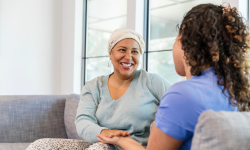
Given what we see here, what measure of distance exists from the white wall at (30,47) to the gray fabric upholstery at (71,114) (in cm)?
168

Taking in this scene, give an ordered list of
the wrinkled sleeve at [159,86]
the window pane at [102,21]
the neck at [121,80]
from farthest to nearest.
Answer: the window pane at [102,21]
the neck at [121,80]
the wrinkled sleeve at [159,86]

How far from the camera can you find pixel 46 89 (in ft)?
13.3

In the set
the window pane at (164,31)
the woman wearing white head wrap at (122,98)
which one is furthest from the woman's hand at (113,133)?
the window pane at (164,31)

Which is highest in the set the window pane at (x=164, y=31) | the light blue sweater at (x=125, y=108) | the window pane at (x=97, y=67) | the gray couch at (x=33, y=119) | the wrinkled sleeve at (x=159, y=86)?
the window pane at (x=164, y=31)

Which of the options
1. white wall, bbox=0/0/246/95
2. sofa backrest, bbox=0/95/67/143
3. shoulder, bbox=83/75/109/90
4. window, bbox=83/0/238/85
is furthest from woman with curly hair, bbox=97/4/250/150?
white wall, bbox=0/0/246/95

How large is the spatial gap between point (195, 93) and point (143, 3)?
2521 millimetres

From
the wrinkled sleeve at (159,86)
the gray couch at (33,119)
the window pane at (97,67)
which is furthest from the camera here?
the window pane at (97,67)

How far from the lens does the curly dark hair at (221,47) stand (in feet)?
2.94

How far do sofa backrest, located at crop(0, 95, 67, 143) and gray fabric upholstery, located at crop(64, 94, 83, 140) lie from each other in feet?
0.25

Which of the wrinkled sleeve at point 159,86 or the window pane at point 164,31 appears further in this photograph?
the window pane at point 164,31

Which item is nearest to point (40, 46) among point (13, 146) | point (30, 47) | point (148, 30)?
point (30, 47)

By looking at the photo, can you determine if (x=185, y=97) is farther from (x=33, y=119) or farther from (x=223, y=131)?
(x=33, y=119)

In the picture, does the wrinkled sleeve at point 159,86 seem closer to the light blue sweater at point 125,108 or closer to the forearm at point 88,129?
the light blue sweater at point 125,108

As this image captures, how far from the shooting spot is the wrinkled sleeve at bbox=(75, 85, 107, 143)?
4.86 feet
